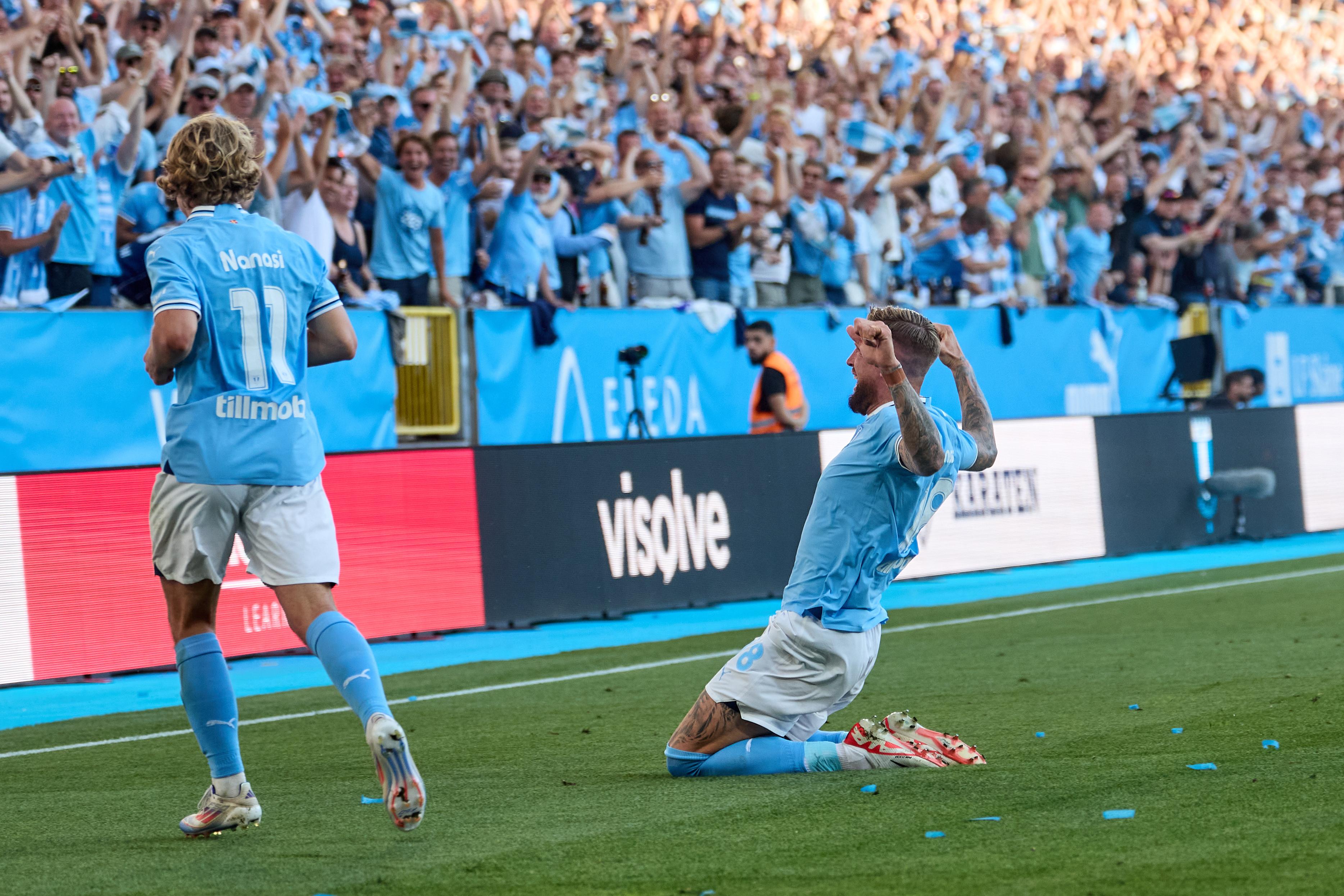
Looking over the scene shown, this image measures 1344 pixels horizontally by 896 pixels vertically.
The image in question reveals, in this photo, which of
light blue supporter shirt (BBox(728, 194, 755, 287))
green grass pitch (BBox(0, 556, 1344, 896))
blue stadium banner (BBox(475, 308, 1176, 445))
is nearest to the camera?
green grass pitch (BBox(0, 556, 1344, 896))

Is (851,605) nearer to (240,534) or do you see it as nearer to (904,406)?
(904,406)

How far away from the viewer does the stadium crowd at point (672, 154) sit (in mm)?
12641

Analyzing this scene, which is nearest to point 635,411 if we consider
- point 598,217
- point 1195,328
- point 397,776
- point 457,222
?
point 598,217

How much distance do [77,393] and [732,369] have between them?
6723mm

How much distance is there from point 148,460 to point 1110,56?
19939mm

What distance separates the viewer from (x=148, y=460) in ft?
40.4

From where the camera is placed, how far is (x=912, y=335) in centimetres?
542

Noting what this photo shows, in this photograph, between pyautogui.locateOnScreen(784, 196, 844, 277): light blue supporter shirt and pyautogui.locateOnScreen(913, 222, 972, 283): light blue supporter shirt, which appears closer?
pyautogui.locateOnScreen(784, 196, 844, 277): light blue supporter shirt

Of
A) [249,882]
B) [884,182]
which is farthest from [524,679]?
[884,182]

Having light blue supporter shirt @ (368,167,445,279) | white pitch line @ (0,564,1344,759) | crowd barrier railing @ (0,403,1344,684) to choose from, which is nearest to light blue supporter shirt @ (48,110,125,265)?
light blue supporter shirt @ (368,167,445,279)

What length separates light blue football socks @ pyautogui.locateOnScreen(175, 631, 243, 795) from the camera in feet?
16.0

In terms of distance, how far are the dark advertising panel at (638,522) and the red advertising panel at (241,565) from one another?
305 mm

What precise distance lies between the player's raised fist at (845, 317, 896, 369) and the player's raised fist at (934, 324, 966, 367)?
1.30 ft

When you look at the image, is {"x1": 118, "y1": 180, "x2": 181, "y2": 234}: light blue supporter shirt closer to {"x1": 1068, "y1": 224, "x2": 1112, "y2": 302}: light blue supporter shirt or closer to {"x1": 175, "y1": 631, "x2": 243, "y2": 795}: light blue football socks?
{"x1": 175, "y1": 631, "x2": 243, "y2": 795}: light blue football socks
